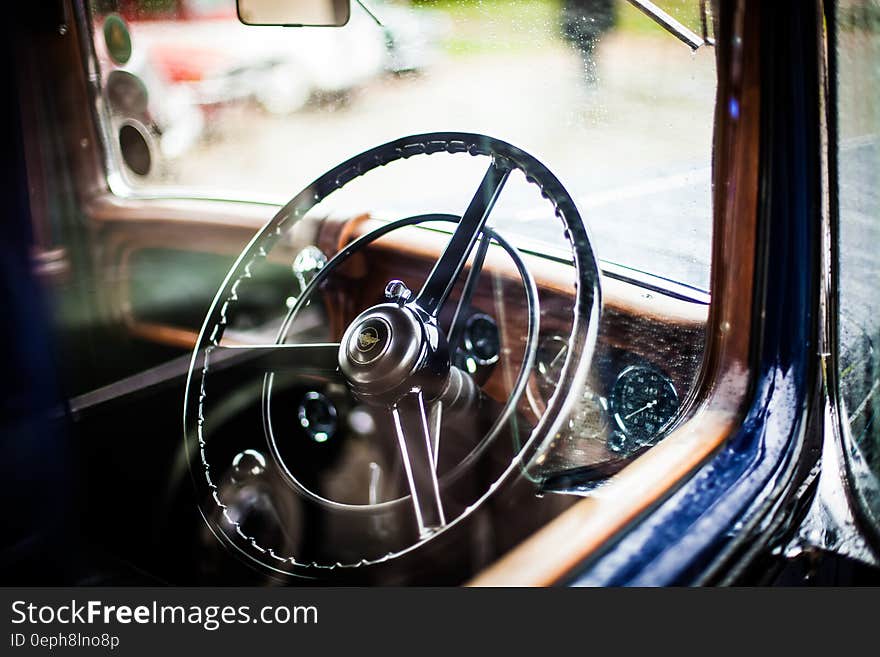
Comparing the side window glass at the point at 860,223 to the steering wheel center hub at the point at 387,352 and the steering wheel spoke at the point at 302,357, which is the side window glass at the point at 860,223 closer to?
the steering wheel center hub at the point at 387,352

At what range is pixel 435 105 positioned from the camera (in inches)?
76.2

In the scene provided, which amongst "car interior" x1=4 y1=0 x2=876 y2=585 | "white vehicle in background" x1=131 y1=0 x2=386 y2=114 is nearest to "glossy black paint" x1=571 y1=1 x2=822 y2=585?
"car interior" x1=4 y1=0 x2=876 y2=585

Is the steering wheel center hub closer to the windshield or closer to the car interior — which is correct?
the car interior

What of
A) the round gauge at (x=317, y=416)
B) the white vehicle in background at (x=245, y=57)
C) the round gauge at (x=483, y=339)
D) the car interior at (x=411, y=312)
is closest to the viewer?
the car interior at (x=411, y=312)

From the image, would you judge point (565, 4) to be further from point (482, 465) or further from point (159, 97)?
point (159, 97)

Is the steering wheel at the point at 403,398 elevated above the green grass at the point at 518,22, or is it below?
below

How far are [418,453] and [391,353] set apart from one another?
0.18 metres

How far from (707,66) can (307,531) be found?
122 cm

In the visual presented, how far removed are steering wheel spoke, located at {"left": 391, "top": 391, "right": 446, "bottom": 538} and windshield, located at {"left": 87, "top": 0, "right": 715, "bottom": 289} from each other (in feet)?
1.34

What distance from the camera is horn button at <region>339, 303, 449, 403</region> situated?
124cm

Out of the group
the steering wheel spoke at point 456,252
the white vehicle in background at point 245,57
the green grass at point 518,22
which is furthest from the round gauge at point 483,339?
the white vehicle in background at point 245,57

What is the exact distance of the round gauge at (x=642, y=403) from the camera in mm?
1313

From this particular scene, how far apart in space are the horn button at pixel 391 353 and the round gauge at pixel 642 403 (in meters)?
0.32
